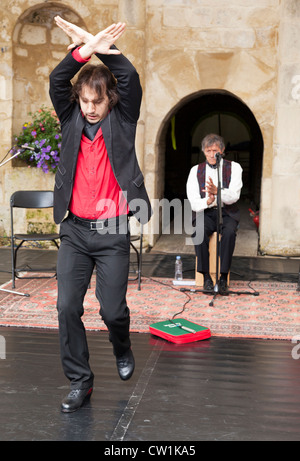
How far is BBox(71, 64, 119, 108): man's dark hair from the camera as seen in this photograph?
3018 millimetres

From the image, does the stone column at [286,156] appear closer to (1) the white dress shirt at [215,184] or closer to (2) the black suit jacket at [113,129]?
(1) the white dress shirt at [215,184]

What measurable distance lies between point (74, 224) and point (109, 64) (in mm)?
815

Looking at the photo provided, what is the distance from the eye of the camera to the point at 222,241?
5953mm

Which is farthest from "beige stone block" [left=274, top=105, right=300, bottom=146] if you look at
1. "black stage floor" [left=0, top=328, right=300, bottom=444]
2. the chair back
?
"black stage floor" [left=0, top=328, right=300, bottom=444]

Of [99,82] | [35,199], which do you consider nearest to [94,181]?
[99,82]

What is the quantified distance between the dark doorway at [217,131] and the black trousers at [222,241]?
5.04 meters

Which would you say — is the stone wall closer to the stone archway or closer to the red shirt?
the stone archway

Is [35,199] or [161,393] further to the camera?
[35,199]

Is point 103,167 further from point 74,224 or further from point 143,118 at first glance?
point 143,118

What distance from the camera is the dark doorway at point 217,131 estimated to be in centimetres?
1202

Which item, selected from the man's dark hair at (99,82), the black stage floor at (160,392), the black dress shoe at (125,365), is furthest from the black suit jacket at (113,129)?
the black stage floor at (160,392)

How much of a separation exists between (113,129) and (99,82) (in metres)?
0.24

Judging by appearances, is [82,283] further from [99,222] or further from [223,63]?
[223,63]
